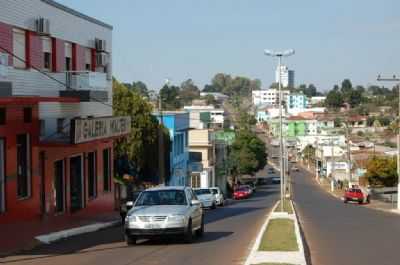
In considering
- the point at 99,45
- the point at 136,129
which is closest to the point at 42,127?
the point at 99,45

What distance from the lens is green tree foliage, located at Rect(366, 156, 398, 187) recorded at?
286 feet

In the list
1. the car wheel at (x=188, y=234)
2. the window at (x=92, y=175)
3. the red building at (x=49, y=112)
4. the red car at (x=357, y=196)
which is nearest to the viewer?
the car wheel at (x=188, y=234)

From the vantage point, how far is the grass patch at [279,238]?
17.4m

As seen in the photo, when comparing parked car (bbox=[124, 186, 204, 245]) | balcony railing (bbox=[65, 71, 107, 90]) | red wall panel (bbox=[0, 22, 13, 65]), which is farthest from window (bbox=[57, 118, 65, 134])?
parked car (bbox=[124, 186, 204, 245])

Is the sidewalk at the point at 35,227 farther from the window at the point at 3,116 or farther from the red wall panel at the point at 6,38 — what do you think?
the red wall panel at the point at 6,38

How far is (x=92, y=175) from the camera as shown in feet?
124

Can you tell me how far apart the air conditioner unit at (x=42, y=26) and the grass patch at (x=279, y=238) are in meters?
11.0

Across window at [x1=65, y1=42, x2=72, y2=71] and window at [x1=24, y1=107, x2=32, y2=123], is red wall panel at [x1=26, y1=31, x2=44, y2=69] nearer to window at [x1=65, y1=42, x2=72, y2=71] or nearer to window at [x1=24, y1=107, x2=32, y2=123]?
window at [x1=24, y1=107, x2=32, y2=123]

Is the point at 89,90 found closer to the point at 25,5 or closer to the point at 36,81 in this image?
the point at 36,81

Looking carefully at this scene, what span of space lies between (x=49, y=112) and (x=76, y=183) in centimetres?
505

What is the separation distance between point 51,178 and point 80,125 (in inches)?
123

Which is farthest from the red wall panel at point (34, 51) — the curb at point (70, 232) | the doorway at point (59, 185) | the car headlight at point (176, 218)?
the car headlight at point (176, 218)

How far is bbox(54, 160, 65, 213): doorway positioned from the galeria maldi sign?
201 centimetres

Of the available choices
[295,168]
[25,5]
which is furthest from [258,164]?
[25,5]
